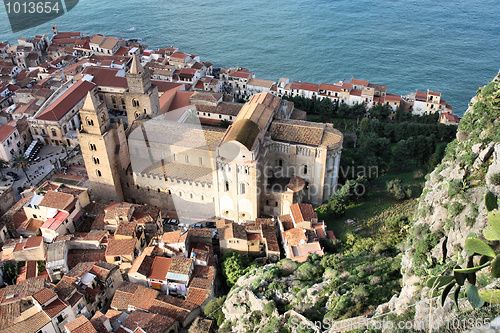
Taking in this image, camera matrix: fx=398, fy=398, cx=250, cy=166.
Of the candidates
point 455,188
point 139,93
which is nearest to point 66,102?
point 139,93

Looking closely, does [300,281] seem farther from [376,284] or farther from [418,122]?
[418,122]

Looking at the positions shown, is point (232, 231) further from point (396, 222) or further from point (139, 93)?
point (139, 93)

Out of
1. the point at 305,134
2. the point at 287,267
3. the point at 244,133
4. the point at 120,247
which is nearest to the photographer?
the point at 287,267

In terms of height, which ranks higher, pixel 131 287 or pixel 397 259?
pixel 397 259

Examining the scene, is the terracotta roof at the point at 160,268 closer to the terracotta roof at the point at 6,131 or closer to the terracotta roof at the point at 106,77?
the terracotta roof at the point at 6,131

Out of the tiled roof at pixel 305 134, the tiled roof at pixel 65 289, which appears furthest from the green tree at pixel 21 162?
the tiled roof at pixel 305 134

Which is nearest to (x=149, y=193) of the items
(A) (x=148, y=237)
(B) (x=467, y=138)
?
(A) (x=148, y=237)

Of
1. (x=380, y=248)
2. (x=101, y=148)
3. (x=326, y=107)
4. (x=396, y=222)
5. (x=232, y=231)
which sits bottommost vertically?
(x=326, y=107)
